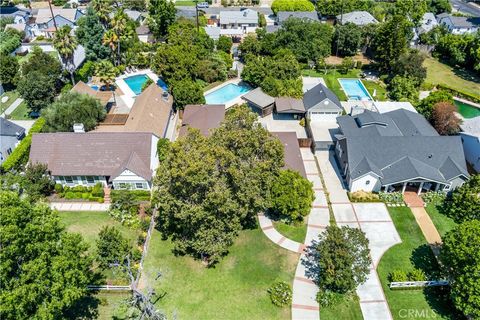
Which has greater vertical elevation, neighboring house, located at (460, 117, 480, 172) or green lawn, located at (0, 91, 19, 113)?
neighboring house, located at (460, 117, 480, 172)

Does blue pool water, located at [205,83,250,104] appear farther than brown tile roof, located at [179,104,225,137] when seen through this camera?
Yes

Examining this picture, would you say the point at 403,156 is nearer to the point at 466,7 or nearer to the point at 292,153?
the point at 292,153

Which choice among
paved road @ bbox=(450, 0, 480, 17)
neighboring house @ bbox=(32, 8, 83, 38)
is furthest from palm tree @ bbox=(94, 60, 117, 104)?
paved road @ bbox=(450, 0, 480, 17)

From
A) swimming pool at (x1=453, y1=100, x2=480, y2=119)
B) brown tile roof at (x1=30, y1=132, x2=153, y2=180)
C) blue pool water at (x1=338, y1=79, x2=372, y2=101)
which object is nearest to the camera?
brown tile roof at (x1=30, y1=132, x2=153, y2=180)

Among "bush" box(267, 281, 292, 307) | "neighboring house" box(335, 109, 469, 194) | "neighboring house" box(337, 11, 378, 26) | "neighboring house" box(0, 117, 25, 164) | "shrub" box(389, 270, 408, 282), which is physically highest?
"neighboring house" box(337, 11, 378, 26)

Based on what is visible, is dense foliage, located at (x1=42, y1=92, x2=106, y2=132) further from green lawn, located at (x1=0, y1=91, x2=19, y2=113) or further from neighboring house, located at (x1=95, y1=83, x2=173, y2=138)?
green lawn, located at (x1=0, y1=91, x2=19, y2=113)

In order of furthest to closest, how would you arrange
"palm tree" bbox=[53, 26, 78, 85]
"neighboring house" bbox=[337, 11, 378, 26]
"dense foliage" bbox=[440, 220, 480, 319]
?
1. "neighboring house" bbox=[337, 11, 378, 26]
2. "palm tree" bbox=[53, 26, 78, 85]
3. "dense foliage" bbox=[440, 220, 480, 319]

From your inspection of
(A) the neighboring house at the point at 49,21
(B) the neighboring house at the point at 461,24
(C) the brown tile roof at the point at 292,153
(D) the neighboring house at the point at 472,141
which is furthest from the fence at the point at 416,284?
(A) the neighboring house at the point at 49,21

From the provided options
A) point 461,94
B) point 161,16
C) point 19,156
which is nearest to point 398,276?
point 461,94
